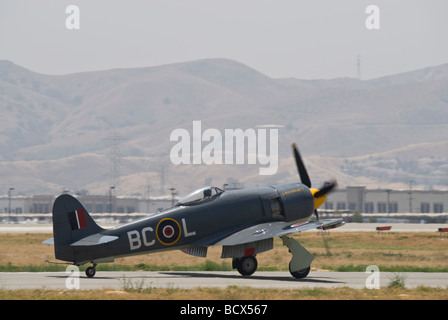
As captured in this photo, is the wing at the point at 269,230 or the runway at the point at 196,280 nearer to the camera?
the runway at the point at 196,280

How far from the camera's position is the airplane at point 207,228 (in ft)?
92.4

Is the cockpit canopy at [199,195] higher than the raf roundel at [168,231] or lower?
higher

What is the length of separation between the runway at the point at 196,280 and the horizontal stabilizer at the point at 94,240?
3.97 ft

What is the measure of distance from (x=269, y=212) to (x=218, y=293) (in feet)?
26.1

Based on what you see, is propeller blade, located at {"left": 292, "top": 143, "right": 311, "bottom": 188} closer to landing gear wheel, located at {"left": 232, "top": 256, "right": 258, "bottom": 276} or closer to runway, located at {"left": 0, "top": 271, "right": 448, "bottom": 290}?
runway, located at {"left": 0, "top": 271, "right": 448, "bottom": 290}

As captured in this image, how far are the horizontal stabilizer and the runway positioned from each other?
1210mm

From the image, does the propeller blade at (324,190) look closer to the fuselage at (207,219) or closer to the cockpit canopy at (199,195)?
the fuselage at (207,219)

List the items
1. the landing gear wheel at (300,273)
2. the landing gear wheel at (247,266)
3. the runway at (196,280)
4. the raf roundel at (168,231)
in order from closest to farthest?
the runway at (196,280), the raf roundel at (168,231), the landing gear wheel at (300,273), the landing gear wheel at (247,266)

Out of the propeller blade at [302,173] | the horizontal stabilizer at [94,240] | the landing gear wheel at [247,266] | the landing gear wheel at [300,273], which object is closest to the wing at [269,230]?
the landing gear wheel at [247,266]

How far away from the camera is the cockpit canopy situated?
3000 centimetres

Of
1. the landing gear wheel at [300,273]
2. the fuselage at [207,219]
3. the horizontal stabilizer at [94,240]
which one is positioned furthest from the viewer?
the landing gear wheel at [300,273]
